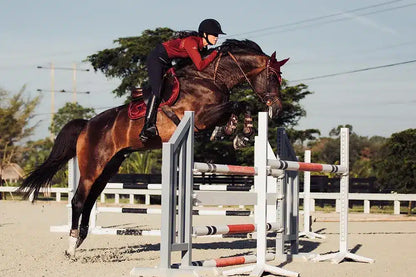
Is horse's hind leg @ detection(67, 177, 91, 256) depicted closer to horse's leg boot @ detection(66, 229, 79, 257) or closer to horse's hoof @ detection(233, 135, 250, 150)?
horse's leg boot @ detection(66, 229, 79, 257)

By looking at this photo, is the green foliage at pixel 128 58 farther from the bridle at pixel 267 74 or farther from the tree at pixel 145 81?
the bridle at pixel 267 74

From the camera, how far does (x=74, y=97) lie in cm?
6200

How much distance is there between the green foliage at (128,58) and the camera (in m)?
33.2

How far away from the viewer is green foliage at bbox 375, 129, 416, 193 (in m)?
19.2

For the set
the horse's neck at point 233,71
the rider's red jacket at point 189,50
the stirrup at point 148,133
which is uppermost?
the rider's red jacket at point 189,50

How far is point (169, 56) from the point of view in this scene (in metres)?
7.01

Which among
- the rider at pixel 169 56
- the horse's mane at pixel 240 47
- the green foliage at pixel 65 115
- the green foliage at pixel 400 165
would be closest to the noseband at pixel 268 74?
the horse's mane at pixel 240 47

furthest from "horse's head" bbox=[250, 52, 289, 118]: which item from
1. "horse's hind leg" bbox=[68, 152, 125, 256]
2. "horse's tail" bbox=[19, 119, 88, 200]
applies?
"horse's tail" bbox=[19, 119, 88, 200]

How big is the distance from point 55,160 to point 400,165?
13436 mm

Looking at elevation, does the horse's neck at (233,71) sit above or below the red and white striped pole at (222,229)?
above

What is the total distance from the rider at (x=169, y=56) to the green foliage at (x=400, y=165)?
13.4 meters

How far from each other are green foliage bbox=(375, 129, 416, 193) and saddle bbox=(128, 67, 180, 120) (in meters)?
13.4

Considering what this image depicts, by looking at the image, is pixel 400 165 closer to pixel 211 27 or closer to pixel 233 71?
pixel 233 71

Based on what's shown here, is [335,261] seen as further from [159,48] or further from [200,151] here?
[200,151]
